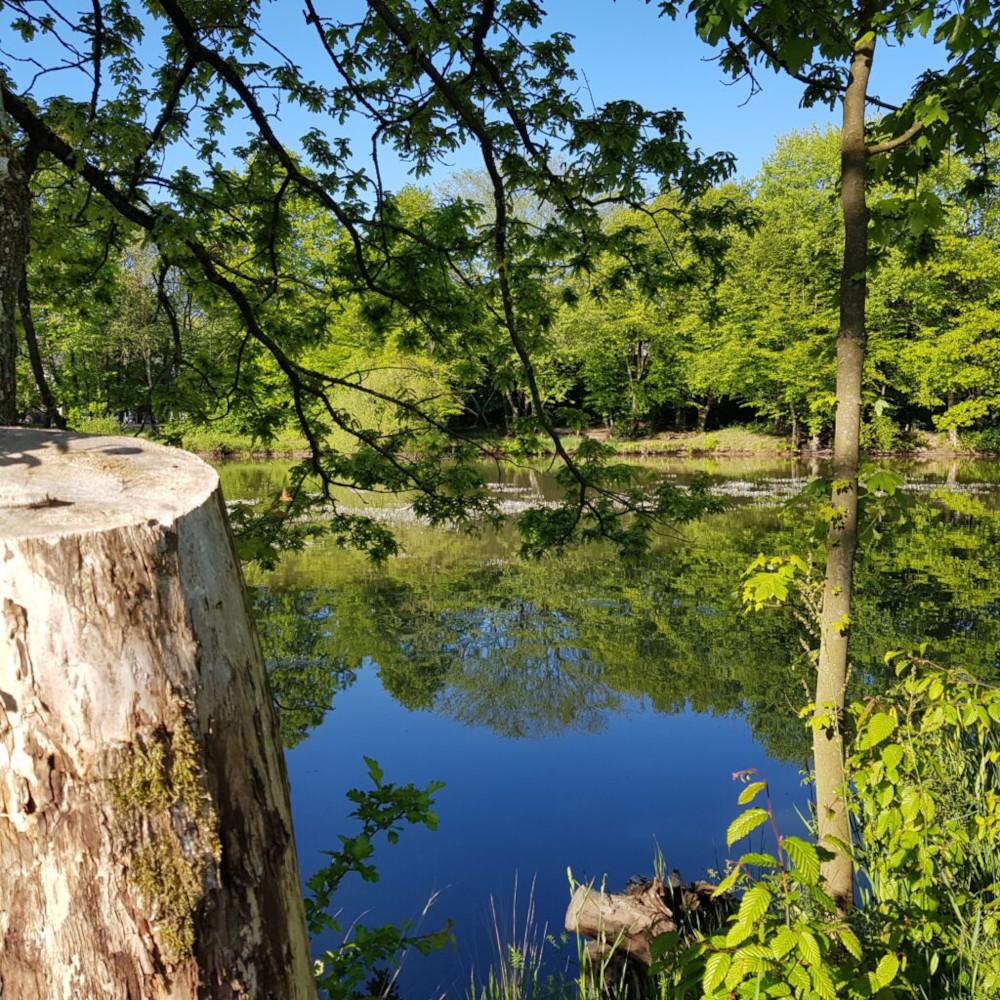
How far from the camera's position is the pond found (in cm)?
461

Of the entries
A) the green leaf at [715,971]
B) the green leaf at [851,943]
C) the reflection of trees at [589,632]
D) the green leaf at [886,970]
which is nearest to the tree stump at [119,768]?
the green leaf at [715,971]

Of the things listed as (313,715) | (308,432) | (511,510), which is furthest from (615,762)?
(511,510)

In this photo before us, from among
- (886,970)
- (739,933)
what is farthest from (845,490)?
(739,933)

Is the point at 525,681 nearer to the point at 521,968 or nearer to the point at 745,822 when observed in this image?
the point at 521,968

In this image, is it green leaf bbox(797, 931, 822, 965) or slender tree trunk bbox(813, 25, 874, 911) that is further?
slender tree trunk bbox(813, 25, 874, 911)

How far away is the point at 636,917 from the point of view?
3.64 metres

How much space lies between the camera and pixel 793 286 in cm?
2886

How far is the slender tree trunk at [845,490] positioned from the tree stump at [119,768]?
102 inches

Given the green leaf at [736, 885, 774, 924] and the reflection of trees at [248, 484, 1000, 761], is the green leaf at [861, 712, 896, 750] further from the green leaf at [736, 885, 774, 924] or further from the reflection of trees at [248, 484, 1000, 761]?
the reflection of trees at [248, 484, 1000, 761]

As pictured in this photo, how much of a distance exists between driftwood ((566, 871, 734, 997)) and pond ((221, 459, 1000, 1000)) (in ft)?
1.00

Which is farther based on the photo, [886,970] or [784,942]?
[886,970]

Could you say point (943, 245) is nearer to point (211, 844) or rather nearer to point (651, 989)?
point (651, 989)

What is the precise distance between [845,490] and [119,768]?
2796 millimetres

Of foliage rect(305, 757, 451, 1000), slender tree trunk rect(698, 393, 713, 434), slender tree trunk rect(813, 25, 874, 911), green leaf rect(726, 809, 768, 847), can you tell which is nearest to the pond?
slender tree trunk rect(813, 25, 874, 911)
